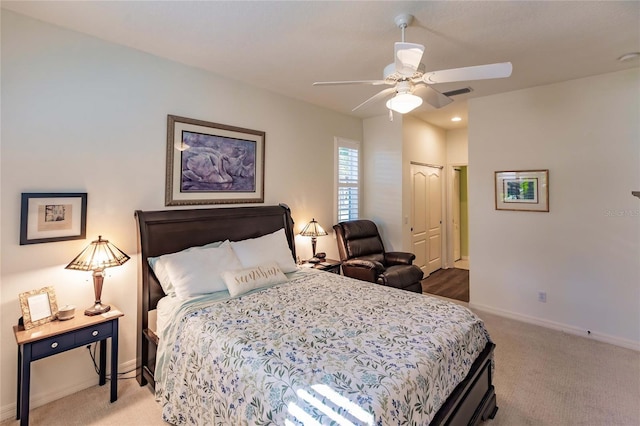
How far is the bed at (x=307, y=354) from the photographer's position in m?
1.27

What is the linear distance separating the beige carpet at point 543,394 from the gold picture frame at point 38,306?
0.68 m

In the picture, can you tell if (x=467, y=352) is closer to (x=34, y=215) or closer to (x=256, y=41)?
(x=256, y=41)

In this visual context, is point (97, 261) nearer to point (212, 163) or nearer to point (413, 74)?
point (212, 163)

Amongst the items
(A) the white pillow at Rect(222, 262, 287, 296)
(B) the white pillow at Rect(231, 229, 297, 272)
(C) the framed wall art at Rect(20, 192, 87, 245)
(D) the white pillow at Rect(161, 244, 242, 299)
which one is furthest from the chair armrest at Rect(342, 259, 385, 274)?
(C) the framed wall art at Rect(20, 192, 87, 245)

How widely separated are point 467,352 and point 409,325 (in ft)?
1.25

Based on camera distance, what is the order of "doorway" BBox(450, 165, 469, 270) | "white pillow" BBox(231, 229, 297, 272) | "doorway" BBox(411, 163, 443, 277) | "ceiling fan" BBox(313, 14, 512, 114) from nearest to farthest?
1. "ceiling fan" BBox(313, 14, 512, 114)
2. "white pillow" BBox(231, 229, 297, 272)
3. "doorway" BBox(411, 163, 443, 277)
4. "doorway" BBox(450, 165, 469, 270)

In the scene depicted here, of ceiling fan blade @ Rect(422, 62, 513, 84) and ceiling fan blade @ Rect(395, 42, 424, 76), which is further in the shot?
ceiling fan blade @ Rect(422, 62, 513, 84)

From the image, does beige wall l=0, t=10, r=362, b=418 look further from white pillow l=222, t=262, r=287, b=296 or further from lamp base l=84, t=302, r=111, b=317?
white pillow l=222, t=262, r=287, b=296

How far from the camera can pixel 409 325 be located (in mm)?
1817

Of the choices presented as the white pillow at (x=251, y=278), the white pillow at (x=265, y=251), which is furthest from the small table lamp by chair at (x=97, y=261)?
the white pillow at (x=265, y=251)

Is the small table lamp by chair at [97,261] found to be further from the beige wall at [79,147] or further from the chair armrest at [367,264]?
the chair armrest at [367,264]

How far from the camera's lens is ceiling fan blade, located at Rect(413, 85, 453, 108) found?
7.34ft

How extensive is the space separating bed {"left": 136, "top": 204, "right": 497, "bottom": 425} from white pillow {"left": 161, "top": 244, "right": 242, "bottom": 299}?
0.09 meters

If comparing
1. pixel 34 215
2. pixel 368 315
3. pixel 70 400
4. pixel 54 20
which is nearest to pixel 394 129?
pixel 368 315
